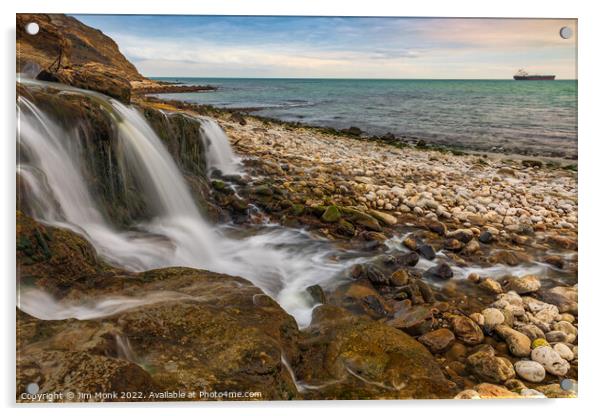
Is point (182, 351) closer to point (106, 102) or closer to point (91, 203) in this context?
point (91, 203)

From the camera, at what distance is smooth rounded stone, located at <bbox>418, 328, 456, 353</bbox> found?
133 inches

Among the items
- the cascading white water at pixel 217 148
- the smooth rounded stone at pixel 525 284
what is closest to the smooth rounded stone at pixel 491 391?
the smooth rounded stone at pixel 525 284

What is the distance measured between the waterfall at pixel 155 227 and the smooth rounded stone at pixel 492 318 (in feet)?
3.88

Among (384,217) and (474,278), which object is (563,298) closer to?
(474,278)

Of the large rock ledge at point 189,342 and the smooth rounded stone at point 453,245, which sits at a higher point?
the smooth rounded stone at point 453,245

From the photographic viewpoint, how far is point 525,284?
3676mm

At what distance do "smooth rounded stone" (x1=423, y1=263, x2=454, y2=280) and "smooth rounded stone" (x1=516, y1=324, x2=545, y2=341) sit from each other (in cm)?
65

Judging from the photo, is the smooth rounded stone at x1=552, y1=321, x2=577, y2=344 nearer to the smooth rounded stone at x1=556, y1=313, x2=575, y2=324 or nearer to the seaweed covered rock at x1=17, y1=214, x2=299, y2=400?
the smooth rounded stone at x1=556, y1=313, x2=575, y2=324

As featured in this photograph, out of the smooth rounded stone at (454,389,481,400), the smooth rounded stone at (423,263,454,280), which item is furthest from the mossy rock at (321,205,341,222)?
the smooth rounded stone at (454,389,481,400)

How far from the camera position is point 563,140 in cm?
371

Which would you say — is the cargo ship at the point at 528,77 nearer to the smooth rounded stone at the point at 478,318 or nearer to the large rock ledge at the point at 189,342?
the smooth rounded stone at the point at 478,318

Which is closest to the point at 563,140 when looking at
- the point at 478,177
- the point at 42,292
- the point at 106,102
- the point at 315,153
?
A: the point at 478,177

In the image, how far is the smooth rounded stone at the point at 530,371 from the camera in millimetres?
3316

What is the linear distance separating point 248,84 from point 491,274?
2628 millimetres
